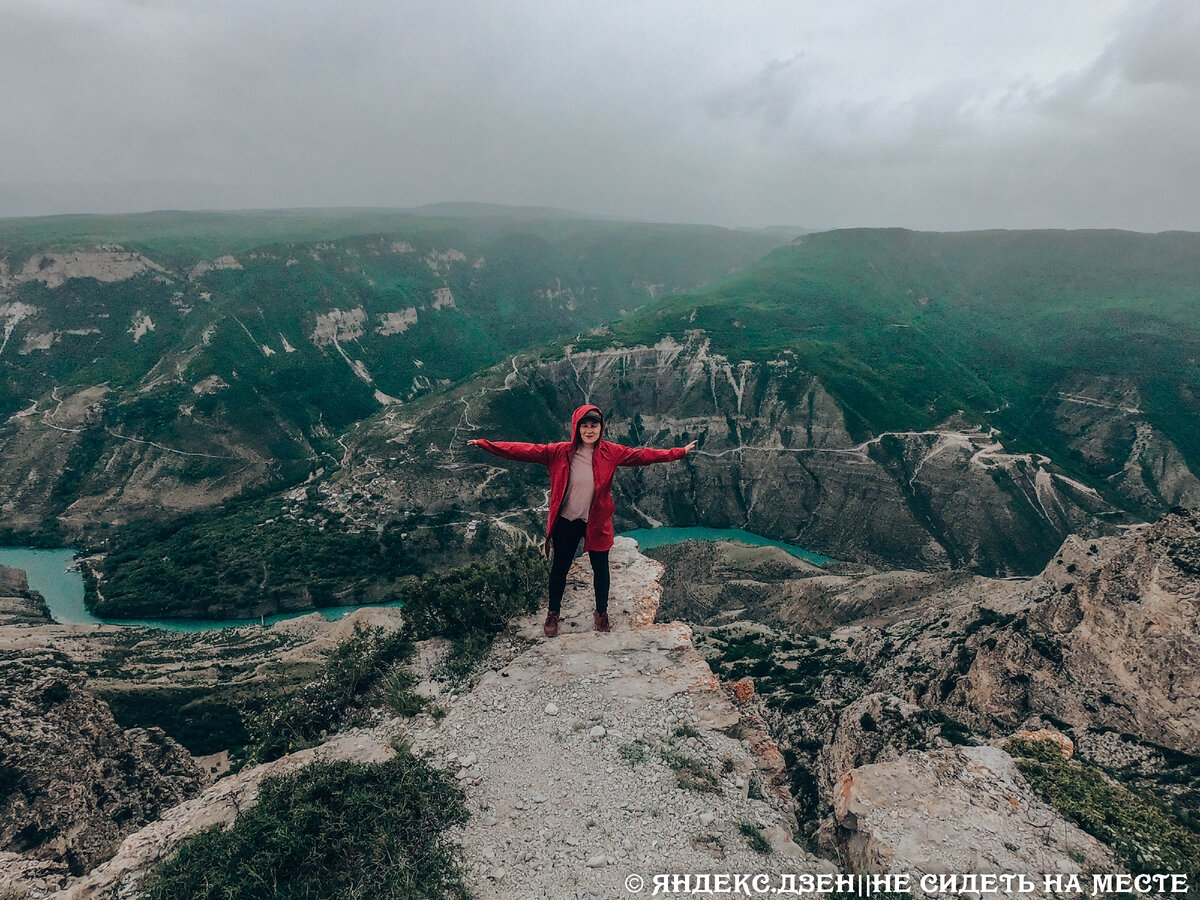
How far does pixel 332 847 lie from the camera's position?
6.91m

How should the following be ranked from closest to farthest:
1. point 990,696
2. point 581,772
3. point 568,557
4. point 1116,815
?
point 581,772
point 1116,815
point 568,557
point 990,696

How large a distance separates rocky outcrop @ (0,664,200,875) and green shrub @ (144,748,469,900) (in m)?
8.29

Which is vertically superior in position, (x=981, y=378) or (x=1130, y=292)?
(x=1130, y=292)

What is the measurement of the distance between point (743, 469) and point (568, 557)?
314ft

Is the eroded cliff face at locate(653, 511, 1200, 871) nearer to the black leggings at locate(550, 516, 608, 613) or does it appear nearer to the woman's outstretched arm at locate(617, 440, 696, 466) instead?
the black leggings at locate(550, 516, 608, 613)

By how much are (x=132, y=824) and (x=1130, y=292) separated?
193m

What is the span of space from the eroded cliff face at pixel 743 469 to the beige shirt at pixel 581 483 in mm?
72396

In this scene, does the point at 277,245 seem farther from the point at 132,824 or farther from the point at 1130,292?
the point at 1130,292

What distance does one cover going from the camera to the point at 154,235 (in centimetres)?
15112

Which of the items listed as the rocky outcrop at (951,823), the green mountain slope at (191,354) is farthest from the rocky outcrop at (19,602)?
the rocky outcrop at (951,823)

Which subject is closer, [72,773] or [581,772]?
[581,772]

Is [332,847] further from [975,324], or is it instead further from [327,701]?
[975,324]

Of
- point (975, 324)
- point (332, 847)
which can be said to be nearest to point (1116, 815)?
point (332, 847)

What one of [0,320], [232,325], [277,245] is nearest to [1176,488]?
[232,325]
